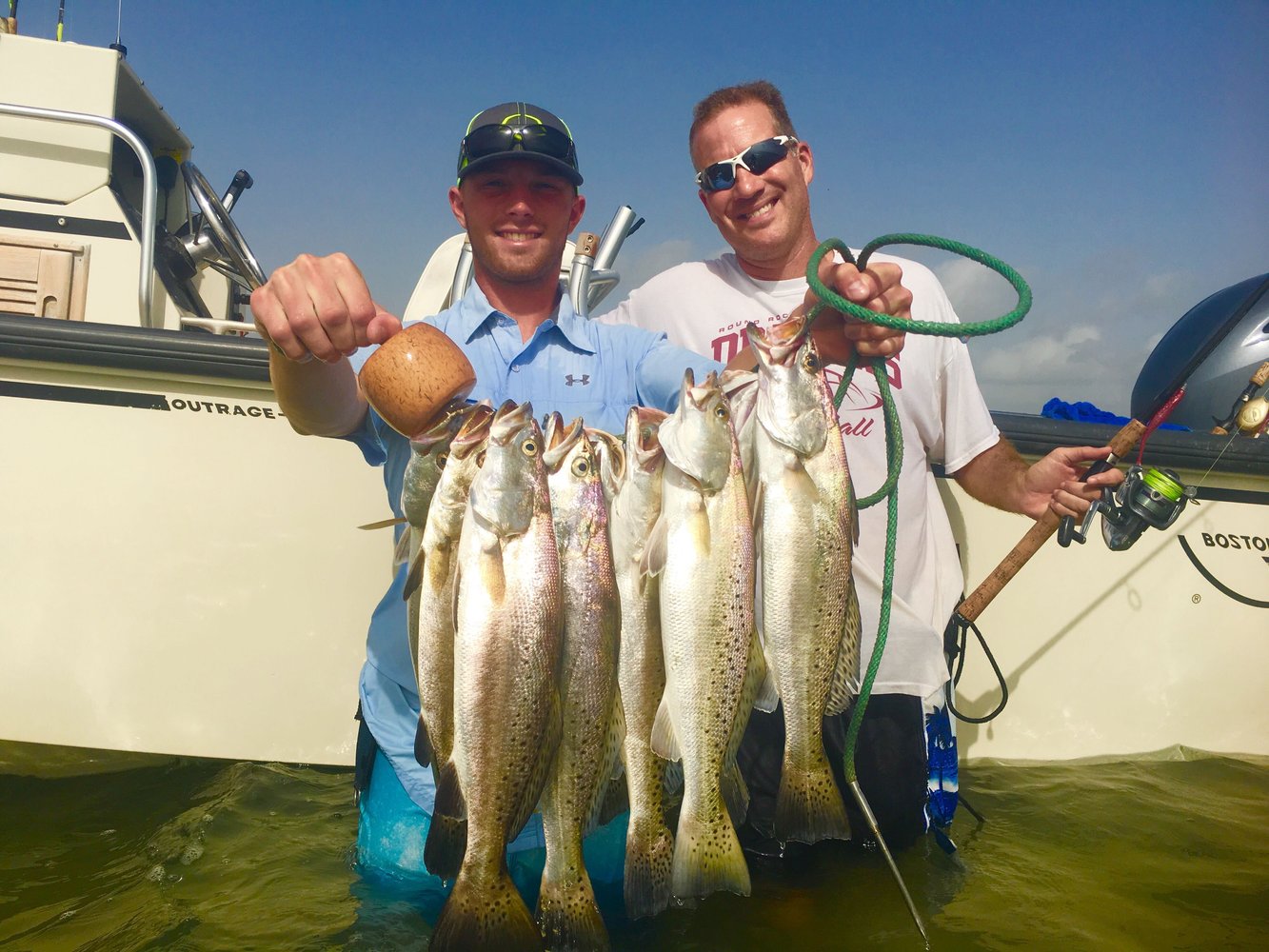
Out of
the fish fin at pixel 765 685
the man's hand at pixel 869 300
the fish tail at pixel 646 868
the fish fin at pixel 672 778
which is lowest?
the fish tail at pixel 646 868

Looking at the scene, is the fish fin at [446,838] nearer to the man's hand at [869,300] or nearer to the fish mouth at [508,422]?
the fish mouth at [508,422]

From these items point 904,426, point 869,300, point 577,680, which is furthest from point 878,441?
point 577,680

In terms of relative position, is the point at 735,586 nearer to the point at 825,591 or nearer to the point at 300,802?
the point at 825,591

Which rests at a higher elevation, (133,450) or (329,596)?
(133,450)

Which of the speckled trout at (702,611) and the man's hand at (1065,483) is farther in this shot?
the man's hand at (1065,483)

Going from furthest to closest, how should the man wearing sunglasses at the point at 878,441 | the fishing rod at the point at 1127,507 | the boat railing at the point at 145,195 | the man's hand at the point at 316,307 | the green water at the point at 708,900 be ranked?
the boat railing at the point at 145,195 < the fishing rod at the point at 1127,507 < the man wearing sunglasses at the point at 878,441 < the green water at the point at 708,900 < the man's hand at the point at 316,307

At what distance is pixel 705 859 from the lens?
2.24 m

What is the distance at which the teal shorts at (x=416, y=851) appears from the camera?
9.24 ft

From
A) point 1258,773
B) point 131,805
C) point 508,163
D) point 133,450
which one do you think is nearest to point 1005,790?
point 1258,773

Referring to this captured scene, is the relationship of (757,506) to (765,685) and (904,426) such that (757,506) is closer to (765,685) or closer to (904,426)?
(765,685)

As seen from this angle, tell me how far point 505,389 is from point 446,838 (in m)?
1.42

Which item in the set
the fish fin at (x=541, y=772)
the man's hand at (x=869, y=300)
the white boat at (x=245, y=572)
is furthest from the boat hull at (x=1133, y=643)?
the fish fin at (x=541, y=772)

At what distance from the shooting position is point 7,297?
4.94 meters

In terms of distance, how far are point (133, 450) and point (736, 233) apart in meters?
3.21
